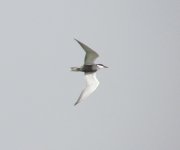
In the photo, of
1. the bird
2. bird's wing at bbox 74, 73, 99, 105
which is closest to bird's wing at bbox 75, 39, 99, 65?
the bird

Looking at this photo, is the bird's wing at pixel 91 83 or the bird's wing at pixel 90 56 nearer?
the bird's wing at pixel 90 56

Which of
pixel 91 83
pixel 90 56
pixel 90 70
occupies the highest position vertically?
pixel 90 56

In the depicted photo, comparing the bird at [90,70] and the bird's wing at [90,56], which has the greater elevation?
the bird's wing at [90,56]

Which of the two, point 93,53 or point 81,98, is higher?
point 93,53

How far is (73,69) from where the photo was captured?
11086mm

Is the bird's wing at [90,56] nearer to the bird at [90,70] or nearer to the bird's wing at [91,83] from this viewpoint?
the bird at [90,70]

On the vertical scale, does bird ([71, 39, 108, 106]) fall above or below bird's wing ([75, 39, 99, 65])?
below

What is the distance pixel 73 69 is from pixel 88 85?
492 mm

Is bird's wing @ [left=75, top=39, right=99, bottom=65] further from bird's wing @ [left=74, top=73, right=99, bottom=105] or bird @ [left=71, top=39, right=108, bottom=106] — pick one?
bird's wing @ [left=74, top=73, right=99, bottom=105]

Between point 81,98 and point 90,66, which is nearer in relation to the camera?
point 81,98

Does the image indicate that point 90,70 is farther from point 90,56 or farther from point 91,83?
point 90,56

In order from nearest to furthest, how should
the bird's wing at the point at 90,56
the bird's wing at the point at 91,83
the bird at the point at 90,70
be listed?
the bird's wing at the point at 90,56
the bird at the point at 90,70
the bird's wing at the point at 91,83

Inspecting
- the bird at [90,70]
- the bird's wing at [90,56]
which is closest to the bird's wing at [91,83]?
the bird at [90,70]

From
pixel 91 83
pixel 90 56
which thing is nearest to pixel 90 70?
pixel 91 83
